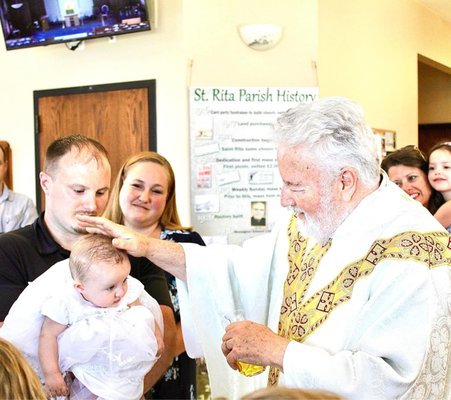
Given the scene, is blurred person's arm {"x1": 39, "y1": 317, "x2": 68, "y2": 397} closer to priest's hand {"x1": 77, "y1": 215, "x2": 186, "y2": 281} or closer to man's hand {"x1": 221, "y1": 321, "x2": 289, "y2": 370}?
priest's hand {"x1": 77, "y1": 215, "x2": 186, "y2": 281}

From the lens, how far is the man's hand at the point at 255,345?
188cm

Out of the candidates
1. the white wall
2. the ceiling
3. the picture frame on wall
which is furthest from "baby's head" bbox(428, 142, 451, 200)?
the ceiling

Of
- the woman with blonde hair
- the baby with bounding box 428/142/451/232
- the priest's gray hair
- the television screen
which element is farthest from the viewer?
the television screen

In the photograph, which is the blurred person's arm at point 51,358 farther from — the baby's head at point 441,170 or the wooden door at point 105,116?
the wooden door at point 105,116

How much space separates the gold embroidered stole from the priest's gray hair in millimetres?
211

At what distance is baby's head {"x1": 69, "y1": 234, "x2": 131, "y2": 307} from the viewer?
77.9 inches

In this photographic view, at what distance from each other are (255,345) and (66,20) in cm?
421

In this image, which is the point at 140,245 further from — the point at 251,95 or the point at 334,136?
the point at 251,95

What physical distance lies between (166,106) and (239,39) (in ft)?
2.47

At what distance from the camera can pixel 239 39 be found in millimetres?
5137

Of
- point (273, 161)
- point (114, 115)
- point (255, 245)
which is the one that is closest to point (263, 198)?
point (273, 161)

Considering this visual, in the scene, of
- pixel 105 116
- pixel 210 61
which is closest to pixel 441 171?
pixel 210 61

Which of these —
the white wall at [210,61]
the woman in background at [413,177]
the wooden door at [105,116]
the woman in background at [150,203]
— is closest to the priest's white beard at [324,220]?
the woman in background at [150,203]

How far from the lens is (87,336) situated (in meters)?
1.96
